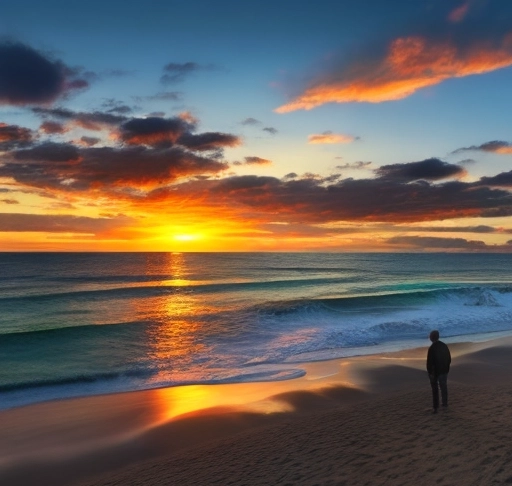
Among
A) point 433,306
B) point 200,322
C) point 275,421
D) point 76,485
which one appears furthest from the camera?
point 433,306

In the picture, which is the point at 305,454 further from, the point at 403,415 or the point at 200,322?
the point at 200,322

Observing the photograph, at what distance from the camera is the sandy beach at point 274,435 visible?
320 inches

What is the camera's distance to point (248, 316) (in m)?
31.1

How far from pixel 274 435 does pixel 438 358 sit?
14.4 feet

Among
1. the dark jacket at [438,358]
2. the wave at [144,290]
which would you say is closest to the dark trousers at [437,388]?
the dark jacket at [438,358]

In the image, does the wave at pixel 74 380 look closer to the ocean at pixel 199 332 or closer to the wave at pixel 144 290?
the ocean at pixel 199 332

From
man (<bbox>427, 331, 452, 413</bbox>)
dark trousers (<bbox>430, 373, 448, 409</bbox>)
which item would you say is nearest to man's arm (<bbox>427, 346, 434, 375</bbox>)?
man (<bbox>427, 331, 452, 413</bbox>)

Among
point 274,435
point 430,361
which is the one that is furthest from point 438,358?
point 274,435

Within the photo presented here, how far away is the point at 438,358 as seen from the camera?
427 inches

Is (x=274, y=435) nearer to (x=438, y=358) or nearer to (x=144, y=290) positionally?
(x=438, y=358)

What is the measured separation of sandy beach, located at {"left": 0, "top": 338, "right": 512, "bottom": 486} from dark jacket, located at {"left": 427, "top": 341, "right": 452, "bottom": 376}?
1037mm

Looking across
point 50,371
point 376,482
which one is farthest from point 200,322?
point 376,482

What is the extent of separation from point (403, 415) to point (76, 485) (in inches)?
299

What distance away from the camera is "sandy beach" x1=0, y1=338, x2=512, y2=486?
8.12m
